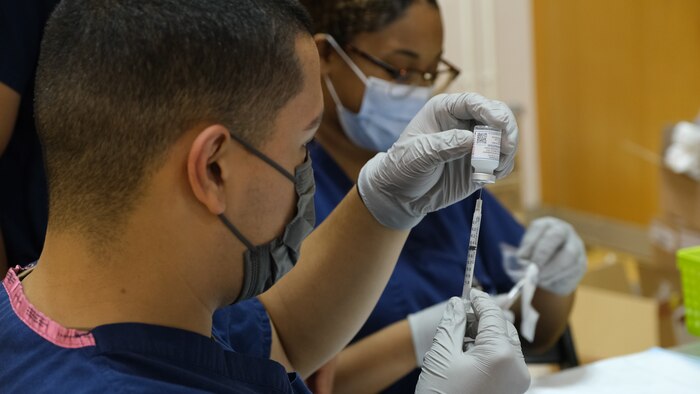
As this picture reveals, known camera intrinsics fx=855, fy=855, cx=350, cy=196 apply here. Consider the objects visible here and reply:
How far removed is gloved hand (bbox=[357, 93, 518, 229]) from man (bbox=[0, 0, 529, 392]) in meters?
0.22

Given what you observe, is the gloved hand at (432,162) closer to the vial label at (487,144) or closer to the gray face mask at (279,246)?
the vial label at (487,144)

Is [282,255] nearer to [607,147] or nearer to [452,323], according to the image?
[452,323]

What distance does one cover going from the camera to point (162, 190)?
35.1 inches

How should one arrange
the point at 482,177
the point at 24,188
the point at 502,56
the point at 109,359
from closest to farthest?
the point at 109,359 < the point at 482,177 < the point at 24,188 < the point at 502,56

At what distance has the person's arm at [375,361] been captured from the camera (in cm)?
160

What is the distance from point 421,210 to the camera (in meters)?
1.29

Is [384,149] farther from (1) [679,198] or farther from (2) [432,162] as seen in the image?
(1) [679,198]

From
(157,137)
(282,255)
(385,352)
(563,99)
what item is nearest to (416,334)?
(385,352)

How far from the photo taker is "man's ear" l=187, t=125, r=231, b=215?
34.4 inches

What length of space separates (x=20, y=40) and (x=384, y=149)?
2.51ft

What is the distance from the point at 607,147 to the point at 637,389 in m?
3.02

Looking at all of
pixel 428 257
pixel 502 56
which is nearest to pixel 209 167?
pixel 428 257

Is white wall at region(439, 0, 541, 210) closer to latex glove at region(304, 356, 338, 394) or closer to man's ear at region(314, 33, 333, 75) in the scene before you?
man's ear at region(314, 33, 333, 75)

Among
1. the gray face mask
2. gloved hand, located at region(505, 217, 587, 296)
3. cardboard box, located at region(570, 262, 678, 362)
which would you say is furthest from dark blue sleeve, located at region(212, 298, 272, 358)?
cardboard box, located at region(570, 262, 678, 362)
